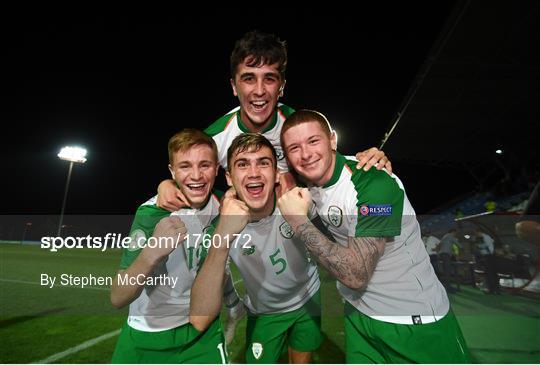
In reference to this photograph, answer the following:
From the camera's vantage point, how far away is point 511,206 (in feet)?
51.3

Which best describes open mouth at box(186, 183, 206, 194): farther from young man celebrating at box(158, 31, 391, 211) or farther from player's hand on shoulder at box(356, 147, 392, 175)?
player's hand on shoulder at box(356, 147, 392, 175)

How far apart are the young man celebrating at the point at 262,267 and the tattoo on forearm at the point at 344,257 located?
15.9 inches

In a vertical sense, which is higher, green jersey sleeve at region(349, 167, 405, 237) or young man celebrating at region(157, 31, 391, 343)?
young man celebrating at region(157, 31, 391, 343)

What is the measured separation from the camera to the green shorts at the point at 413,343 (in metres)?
2.18

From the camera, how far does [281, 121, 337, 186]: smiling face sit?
2.37 metres

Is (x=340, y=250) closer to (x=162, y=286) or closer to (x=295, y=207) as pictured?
(x=295, y=207)

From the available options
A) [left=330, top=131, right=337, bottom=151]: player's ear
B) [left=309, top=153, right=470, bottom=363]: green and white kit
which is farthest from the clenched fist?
[left=330, top=131, right=337, bottom=151]: player's ear

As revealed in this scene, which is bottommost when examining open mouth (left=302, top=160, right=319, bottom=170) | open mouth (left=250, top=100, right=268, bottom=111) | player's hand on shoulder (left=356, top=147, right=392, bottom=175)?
open mouth (left=302, top=160, right=319, bottom=170)

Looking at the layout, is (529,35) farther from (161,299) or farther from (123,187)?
(123,187)

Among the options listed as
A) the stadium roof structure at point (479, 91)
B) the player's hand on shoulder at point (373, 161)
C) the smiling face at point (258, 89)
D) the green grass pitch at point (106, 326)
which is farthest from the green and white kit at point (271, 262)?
the stadium roof structure at point (479, 91)

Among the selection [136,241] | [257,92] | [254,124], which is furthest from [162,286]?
[257,92]

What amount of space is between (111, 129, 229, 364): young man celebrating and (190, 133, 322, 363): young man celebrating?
147 mm

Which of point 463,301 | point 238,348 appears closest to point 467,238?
point 463,301

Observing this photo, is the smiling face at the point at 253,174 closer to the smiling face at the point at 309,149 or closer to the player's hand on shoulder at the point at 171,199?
the smiling face at the point at 309,149
